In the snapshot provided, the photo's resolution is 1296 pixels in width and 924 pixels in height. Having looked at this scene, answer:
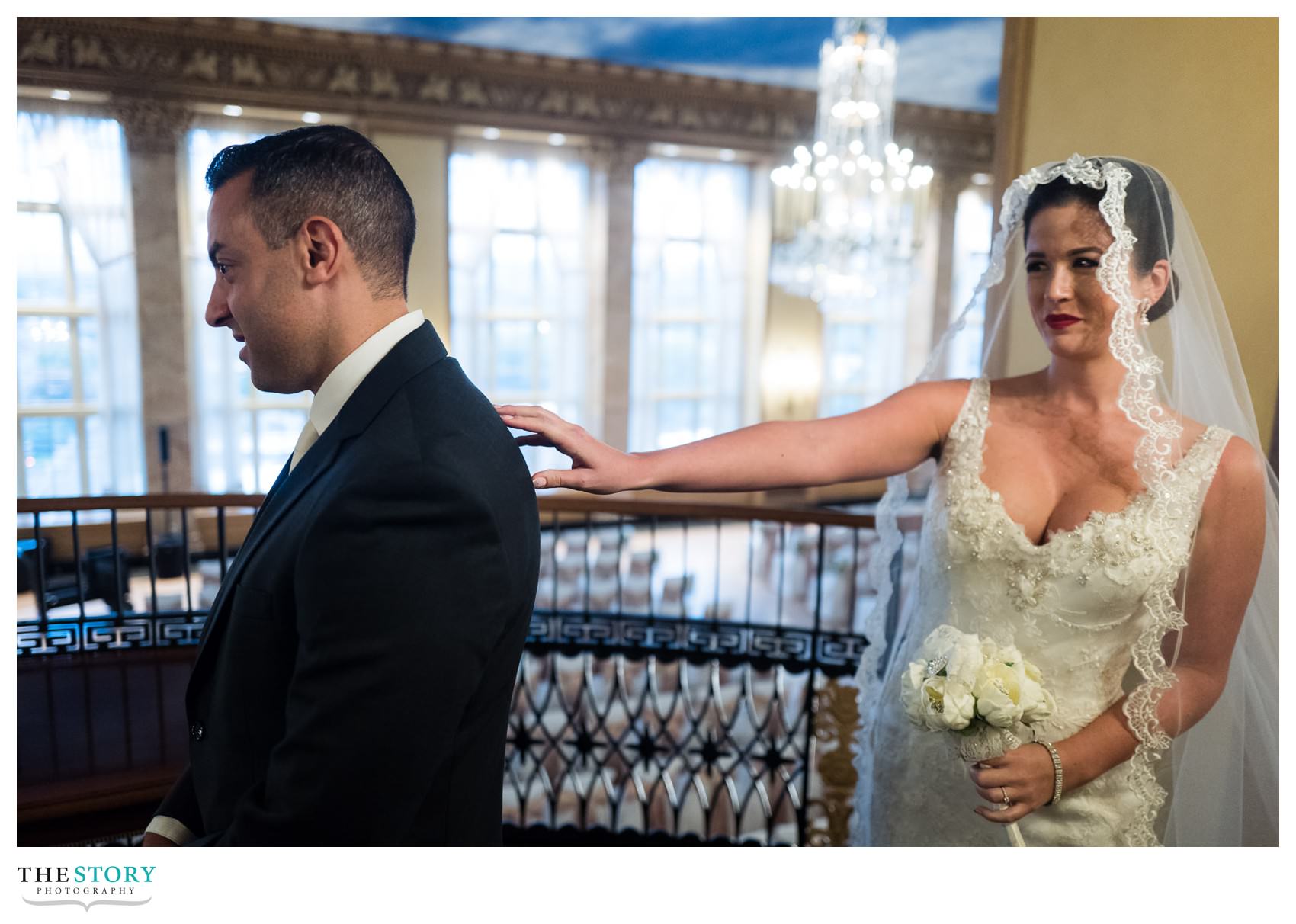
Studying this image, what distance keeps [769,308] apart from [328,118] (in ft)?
17.5

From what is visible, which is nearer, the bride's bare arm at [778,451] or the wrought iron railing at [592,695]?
the bride's bare arm at [778,451]

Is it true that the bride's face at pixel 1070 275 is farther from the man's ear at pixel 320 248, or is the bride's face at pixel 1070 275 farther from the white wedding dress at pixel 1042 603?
the man's ear at pixel 320 248

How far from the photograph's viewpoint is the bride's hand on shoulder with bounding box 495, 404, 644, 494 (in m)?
1.61

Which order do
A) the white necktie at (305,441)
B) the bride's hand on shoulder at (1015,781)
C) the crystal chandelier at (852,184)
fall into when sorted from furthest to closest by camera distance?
the crystal chandelier at (852,184) < the bride's hand on shoulder at (1015,781) < the white necktie at (305,441)

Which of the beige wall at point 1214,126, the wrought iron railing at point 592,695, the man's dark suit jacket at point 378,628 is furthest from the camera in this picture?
the wrought iron railing at point 592,695

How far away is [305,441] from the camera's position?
144 cm

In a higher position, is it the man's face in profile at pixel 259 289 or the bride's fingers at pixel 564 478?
the man's face in profile at pixel 259 289

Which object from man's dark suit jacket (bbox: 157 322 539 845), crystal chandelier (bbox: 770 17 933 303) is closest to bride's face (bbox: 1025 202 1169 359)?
man's dark suit jacket (bbox: 157 322 539 845)

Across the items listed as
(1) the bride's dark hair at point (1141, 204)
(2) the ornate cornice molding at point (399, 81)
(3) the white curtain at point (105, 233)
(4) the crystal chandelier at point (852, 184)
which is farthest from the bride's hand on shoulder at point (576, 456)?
(3) the white curtain at point (105, 233)

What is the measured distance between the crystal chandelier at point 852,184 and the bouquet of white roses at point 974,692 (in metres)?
6.31

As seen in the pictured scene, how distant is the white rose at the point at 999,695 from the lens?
1.44m

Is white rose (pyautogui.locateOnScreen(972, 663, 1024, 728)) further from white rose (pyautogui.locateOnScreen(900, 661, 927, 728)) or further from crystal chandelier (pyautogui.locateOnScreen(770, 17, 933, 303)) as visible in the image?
crystal chandelier (pyautogui.locateOnScreen(770, 17, 933, 303))
